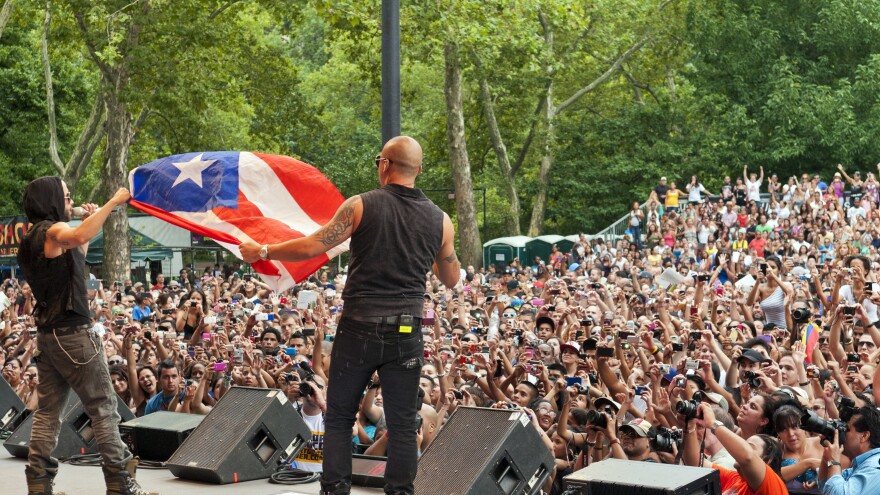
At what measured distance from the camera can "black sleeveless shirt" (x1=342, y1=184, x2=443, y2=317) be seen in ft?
16.5

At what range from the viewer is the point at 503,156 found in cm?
3803

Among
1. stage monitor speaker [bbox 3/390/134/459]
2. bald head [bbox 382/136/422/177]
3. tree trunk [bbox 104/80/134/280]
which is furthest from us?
tree trunk [bbox 104/80/134/280]

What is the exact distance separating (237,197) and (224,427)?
165 cm

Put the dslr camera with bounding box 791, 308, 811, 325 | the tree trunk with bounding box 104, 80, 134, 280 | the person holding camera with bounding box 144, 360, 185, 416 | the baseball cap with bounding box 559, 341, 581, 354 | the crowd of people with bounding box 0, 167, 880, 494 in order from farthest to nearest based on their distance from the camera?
the tree trunk with bounding box 104, 80, 134, 280, the dslr camera with bounding box 791, 308, 811, 325, the baseball cap with bounding box 559, 341, 581, 354, the person holding camera with bounding box 144, 360, 185, 416, the crowd of people with bounding box 0, 167, 880, 494

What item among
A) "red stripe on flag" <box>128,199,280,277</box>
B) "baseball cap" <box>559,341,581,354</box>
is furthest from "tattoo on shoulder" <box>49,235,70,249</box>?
"baseball cap" <box>559,341,581,354</box>

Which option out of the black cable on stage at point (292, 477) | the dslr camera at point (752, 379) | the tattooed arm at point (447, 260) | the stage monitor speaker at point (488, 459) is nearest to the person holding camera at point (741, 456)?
the stage monitor speaker at point (488, 459)

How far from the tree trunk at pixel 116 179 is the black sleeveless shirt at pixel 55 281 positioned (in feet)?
74.4

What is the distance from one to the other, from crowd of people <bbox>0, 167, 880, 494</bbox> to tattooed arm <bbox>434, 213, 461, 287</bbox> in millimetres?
667

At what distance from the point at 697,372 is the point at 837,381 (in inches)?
35.7

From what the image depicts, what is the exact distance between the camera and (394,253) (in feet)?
16.6

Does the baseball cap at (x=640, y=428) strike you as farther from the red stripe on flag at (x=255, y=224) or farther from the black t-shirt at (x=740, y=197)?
the black t-shirt at (x=740, y=197)

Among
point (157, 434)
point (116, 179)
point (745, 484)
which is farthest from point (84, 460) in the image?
point (116, 179)

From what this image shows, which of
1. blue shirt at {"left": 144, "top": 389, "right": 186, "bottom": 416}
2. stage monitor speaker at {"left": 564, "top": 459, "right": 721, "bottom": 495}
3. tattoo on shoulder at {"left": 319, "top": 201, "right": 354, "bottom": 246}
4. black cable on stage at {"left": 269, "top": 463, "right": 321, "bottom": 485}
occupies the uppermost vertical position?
tattoo on shoulder at {"left": 319, "top": 201, "right": 354, "bottom": 246}

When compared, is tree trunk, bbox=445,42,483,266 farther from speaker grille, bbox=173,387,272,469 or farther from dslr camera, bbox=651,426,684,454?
dslr camera, bbox=651,426,684,454
